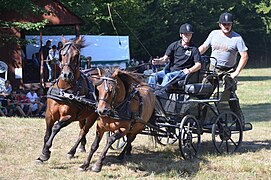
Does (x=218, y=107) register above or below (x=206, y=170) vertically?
above

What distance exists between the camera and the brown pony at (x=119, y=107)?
291 inches

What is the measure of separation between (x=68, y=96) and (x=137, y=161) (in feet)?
5.58

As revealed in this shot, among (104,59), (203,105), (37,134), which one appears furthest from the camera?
(104,59)

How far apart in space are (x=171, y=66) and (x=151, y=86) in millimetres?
765

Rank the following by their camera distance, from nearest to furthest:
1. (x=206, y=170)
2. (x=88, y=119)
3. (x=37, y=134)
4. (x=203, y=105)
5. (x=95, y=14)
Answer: (x=206, y=170) < (x=88, y=119) < (x=203, y=105) < (x=37, y=134) < (x=95, y=14)

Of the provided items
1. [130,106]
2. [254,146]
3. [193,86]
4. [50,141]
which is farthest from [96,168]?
[254,146]

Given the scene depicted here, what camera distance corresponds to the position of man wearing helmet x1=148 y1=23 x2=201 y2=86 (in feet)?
30.3

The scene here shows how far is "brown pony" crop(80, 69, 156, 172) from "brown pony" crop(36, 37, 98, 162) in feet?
1.80

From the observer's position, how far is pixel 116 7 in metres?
29.2

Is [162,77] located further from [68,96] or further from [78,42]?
[68,96]

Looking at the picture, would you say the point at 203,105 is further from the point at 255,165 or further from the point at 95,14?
the point at 95,14

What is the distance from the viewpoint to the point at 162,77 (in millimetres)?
9633

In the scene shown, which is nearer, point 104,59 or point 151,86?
point 151,86

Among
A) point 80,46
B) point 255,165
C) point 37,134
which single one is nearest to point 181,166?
point 255,165
